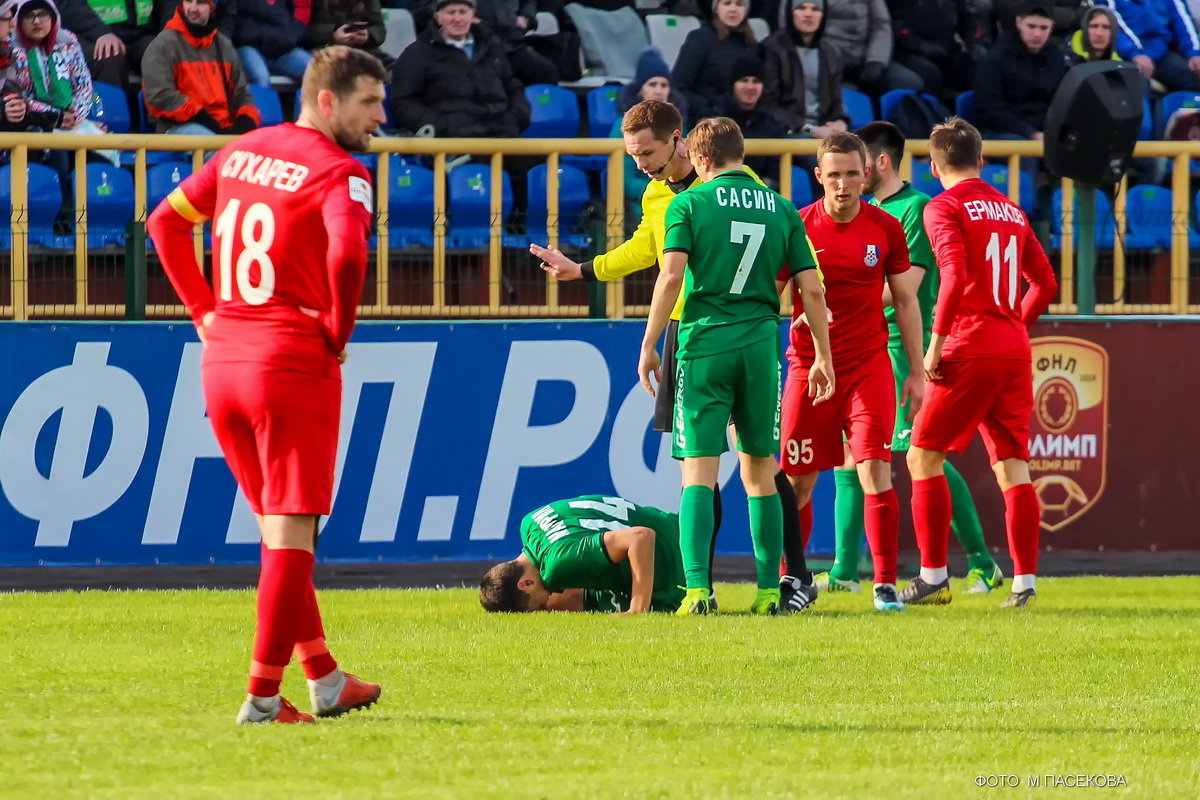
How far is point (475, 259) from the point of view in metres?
11.0

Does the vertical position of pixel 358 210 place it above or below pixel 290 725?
above

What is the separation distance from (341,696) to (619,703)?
0.92m

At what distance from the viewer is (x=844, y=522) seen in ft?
30.7

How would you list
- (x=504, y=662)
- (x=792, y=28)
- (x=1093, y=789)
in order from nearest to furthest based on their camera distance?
(x=1093, y=789) → (x=504, y=662) → (x=792, y=28)

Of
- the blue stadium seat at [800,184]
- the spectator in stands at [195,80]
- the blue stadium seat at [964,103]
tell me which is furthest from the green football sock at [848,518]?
the blue stadium seat at [964,103]

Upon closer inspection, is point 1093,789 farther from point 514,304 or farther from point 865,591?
point 514,304

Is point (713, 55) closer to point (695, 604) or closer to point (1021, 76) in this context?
point (1021, 76)

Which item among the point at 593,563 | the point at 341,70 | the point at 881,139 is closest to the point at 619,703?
the point at 341,70

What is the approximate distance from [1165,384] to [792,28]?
4.54m

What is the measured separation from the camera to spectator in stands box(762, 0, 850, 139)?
1383cm

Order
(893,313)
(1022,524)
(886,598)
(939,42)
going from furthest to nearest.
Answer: (939,42), (893,313), (1022,524), (886,598)

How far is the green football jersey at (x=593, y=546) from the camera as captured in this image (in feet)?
27.3

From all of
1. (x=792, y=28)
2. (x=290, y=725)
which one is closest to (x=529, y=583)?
(x=290, y=725)

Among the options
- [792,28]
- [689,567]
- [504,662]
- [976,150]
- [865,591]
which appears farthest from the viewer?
[792,28]
